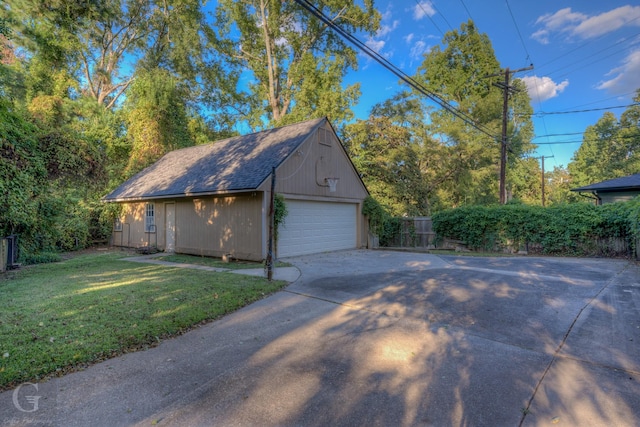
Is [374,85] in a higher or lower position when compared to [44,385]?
higher

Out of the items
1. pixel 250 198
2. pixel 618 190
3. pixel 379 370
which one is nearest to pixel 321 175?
pixel 250 198

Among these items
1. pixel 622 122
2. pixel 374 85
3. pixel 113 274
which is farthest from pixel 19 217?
pixel 622 122

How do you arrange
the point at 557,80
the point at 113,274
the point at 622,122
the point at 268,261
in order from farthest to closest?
the point at 622,122 → the point at 557,80 → the point at 113,274 → the point at 268,261

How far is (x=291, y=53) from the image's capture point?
1016 inches

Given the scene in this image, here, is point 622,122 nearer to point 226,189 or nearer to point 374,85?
point 374,85

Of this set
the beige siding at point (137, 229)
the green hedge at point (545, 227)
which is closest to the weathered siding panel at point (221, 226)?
the beige siding at point (137, 229)

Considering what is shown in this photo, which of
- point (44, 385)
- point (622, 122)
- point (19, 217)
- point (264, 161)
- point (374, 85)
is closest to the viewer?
point (44, 385)

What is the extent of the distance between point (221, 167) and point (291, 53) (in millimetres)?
16963

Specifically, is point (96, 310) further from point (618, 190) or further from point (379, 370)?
point (618, 190)

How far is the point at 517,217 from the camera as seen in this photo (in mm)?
13281

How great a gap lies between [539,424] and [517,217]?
1265 centimetres

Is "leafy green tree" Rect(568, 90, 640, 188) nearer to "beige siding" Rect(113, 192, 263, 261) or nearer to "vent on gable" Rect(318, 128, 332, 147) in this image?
"vent on gable" Rect(318, 128, 332, 147)

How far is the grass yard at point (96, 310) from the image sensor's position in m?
3.42

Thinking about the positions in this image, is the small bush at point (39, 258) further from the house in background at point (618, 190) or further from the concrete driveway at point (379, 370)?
the house in background at point (618, 190)
